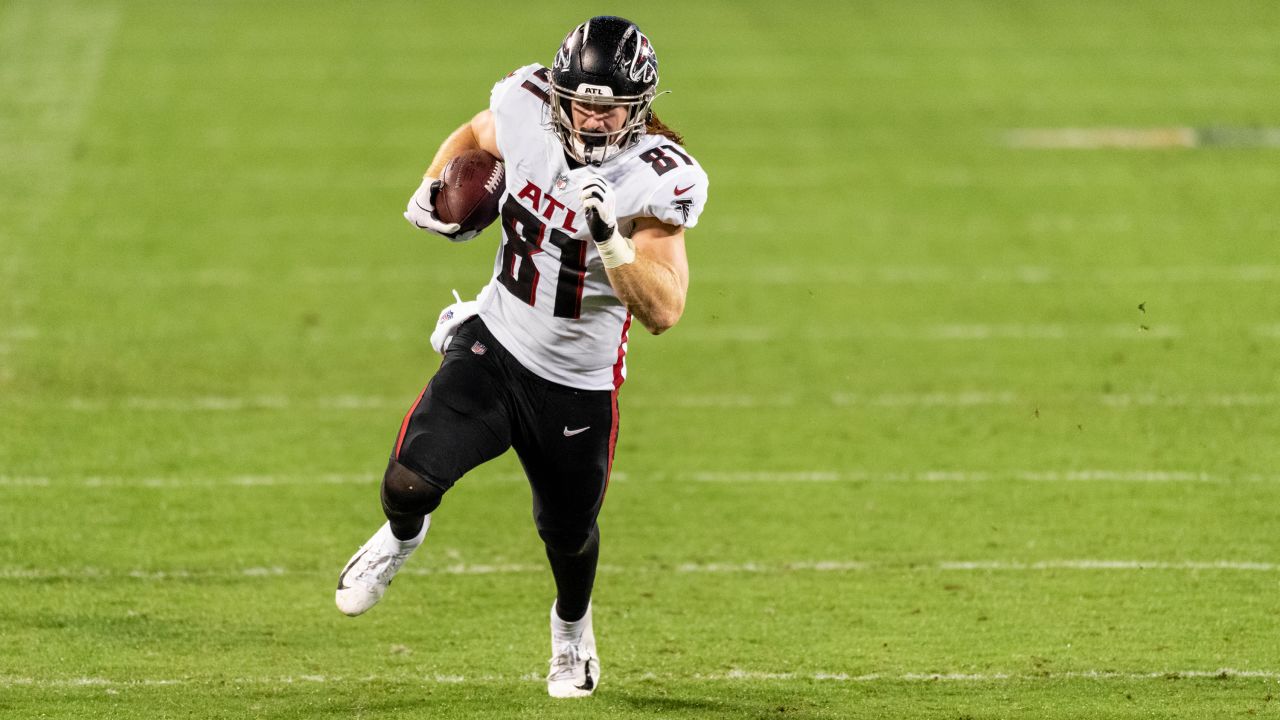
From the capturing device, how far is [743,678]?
505 centimetres

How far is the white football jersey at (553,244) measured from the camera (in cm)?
448

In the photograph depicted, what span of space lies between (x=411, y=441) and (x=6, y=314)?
509cm

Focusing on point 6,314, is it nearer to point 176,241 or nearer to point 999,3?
point 176,241

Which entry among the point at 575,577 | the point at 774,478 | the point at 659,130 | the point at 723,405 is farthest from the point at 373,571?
the point at 723,405

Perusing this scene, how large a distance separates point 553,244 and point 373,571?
3.25 feet

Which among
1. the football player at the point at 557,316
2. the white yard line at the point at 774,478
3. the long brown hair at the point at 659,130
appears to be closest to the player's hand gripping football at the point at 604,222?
the football player at the point at 557,316

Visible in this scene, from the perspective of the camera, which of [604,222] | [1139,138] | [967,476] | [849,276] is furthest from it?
[1139,138]

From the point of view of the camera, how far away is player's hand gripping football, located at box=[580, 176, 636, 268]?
4.00 metres

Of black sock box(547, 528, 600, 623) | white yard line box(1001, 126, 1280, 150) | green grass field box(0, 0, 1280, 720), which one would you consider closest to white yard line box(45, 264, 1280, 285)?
green grass field box(0, 0, 1280, 720)

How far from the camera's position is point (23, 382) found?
7.96 metres

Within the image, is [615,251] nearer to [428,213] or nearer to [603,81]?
[603,81]

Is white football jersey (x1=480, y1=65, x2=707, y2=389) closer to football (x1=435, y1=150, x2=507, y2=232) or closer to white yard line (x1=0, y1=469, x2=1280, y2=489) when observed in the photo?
football (x1=435, y1=150, x2=507, y2=232)

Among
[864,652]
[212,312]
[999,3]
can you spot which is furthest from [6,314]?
[999,3]

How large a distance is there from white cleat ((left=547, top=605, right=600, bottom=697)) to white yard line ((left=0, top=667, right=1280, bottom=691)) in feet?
0.58
